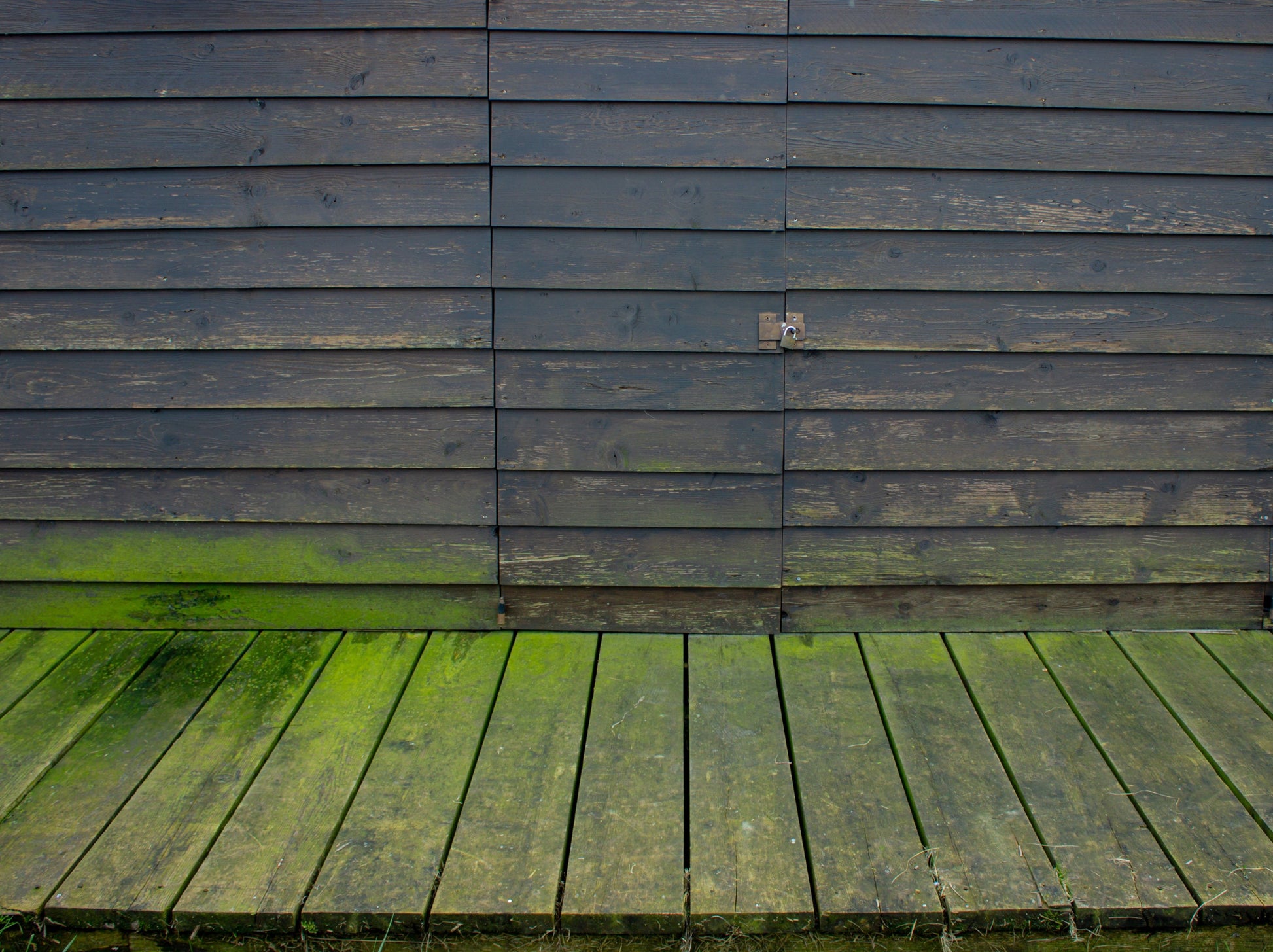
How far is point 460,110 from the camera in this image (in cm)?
240

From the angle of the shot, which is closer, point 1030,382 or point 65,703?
point 65,703

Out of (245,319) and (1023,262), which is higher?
(1023,262)

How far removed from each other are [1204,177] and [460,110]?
79.0 inches

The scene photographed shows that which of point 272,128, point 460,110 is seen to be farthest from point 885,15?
point 272,128

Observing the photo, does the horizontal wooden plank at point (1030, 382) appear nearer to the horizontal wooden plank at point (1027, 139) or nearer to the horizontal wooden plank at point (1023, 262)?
the horizontal wooden plank at point (1023, 262)

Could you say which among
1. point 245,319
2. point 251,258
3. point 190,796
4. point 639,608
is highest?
point 251,258

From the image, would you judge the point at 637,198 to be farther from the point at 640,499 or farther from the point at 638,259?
the point at 640,499

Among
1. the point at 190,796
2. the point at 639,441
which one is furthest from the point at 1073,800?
the point at 190,796

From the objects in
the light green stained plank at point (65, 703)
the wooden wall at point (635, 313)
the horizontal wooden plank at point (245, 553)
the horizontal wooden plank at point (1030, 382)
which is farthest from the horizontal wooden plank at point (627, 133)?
the light green stained plank at point (65, 703)

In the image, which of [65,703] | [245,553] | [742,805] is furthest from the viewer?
[245,553]

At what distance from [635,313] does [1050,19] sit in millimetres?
1328

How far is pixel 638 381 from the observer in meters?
2.51

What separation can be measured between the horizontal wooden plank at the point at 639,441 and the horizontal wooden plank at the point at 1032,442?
100 millimetres

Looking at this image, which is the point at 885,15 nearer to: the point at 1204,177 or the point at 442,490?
the point at 1204,177
